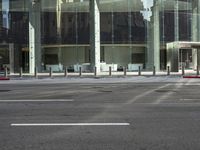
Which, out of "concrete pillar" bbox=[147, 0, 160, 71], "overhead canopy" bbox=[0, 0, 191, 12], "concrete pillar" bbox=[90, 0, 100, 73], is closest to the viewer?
"concrete pillar" bbox=[90, 0, 100, 73]

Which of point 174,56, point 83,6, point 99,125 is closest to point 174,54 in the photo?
point 174,56

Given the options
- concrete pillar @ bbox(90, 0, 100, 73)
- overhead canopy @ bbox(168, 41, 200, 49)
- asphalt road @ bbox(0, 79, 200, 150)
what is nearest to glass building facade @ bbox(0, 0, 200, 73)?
concrete pillar @ bbox(90, 0, 100, 73)

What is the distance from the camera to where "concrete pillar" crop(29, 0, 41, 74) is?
148 feet

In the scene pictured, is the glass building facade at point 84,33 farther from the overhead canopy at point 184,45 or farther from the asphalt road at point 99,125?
the asphalt road at point 99,125

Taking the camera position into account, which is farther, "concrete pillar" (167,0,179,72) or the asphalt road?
"concrete pillar" (167,0,179,72)

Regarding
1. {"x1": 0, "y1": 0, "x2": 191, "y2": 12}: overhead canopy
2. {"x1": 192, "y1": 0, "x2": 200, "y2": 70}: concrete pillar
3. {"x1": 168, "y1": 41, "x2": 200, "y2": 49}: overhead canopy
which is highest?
{"x1": 0, "y1": 0, "x2": 191, "y2": 12}: overhead canopy

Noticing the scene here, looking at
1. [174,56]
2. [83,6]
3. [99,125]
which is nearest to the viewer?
[99,125]

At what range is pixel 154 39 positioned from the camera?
4566cm

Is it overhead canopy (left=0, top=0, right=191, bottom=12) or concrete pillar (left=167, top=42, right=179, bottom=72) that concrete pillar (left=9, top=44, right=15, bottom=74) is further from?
concrete pillar (left=167, top=42, right=179, bottom=72)

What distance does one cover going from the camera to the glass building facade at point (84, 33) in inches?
1775

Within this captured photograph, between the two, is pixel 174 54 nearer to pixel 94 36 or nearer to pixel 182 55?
pixel 182 55

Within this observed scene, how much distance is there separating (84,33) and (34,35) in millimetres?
5105

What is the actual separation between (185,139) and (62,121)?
11.4 ft

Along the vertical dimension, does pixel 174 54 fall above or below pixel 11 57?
above
